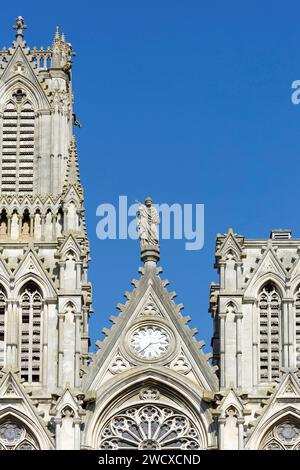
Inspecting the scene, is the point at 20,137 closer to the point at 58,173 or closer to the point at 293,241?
the point at 58,173

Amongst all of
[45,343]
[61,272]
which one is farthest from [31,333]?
[61,272]

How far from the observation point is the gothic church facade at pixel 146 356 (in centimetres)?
8462

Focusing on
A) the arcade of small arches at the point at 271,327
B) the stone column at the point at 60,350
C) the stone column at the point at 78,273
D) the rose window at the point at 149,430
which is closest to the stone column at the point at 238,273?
the arcade of small arches at the point at 271,327

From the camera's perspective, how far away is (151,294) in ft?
286

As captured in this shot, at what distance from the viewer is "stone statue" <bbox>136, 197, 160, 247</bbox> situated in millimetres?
88312

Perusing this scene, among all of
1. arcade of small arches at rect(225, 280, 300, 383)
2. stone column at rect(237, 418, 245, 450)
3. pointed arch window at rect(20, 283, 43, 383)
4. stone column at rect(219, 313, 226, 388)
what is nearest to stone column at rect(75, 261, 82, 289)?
pointed arch window at rect(20, 283, 43, 383)

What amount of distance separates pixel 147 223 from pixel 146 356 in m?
4.57

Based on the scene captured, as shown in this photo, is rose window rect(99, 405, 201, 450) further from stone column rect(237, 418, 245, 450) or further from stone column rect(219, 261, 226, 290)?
stone column rect(219, 261, 226, 290)

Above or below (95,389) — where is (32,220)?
above

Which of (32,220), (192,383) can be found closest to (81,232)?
(32,220)

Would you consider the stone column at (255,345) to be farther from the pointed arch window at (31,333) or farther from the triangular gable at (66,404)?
the pointed arch window at (31,333)

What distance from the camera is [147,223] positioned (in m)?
88.5

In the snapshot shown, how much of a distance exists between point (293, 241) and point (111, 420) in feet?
26.2

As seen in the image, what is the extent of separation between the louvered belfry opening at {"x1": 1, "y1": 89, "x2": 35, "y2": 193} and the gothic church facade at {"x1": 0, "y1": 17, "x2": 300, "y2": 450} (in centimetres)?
207
